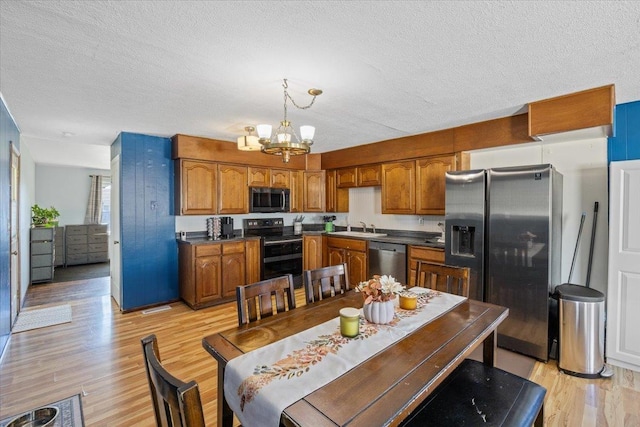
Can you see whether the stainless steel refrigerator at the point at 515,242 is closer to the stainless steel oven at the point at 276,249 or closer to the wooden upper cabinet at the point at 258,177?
the stainless steel oven at the point at 276,249

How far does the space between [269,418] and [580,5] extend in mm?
2199

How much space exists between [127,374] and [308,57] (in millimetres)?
2794

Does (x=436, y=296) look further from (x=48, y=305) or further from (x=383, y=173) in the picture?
(x=48, y=305)

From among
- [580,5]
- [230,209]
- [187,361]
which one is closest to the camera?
[580,5]

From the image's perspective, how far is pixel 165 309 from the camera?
4.16 m

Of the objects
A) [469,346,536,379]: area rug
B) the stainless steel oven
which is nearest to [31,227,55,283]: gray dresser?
the stainless steel oven

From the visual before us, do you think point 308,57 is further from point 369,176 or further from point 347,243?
point 347,243

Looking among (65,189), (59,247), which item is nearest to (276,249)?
(59,247)

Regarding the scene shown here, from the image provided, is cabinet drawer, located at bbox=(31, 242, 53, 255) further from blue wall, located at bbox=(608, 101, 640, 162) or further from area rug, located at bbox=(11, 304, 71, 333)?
blue wall, located at bbox=(608, 101, 640, 162)

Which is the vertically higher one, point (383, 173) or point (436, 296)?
point (383, 173)

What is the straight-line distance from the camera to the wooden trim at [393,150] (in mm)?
3886

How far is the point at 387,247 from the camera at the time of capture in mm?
4285

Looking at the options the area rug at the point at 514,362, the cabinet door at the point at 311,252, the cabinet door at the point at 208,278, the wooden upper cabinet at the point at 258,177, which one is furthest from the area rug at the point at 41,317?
the area rug at the point at 514,362

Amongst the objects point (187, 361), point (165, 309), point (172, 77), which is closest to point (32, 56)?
point (172, 77)
